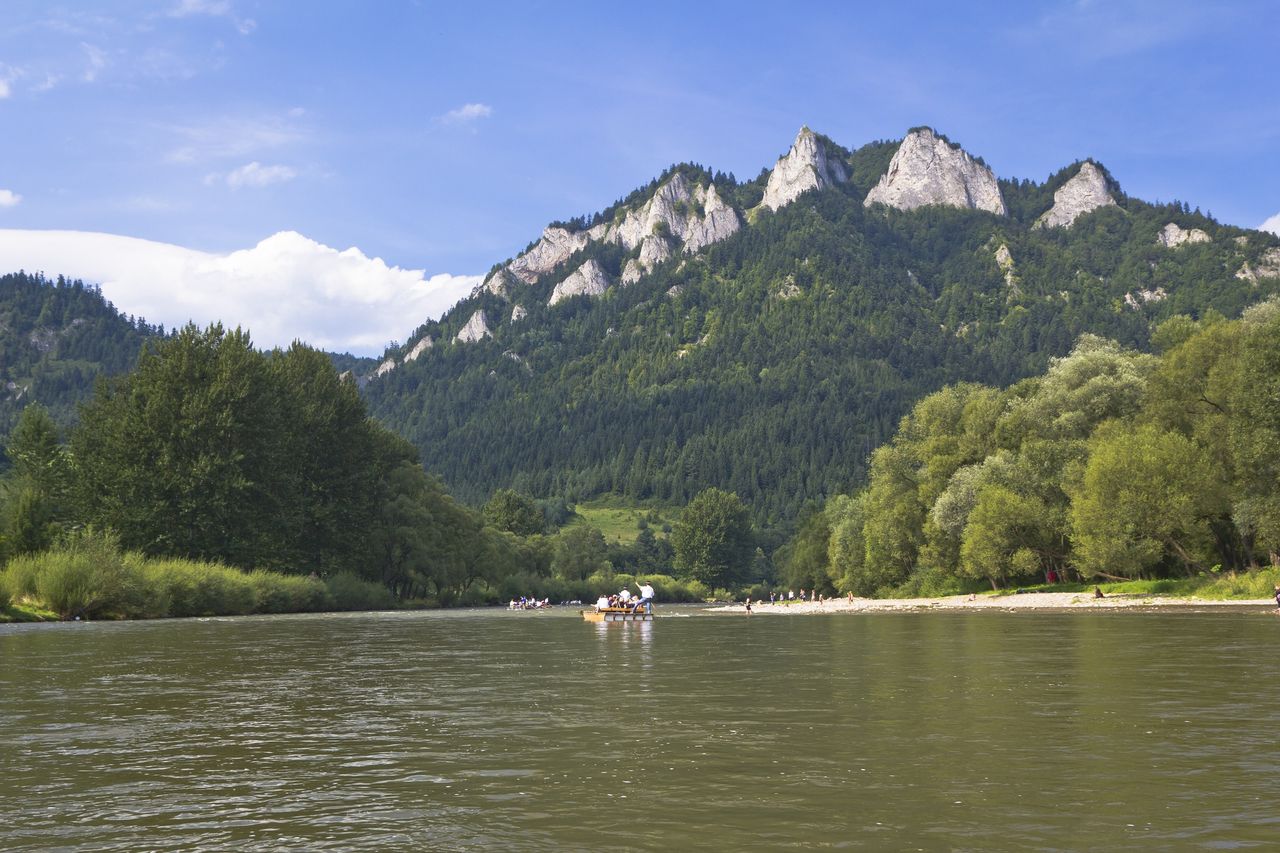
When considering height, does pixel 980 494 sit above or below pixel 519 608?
above

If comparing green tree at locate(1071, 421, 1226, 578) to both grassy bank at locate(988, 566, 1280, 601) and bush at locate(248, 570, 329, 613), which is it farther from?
bush at locate(248, 570, 329, 613)

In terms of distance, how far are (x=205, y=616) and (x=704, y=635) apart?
4201 centimetres

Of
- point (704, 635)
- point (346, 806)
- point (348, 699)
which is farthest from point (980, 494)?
point (346, 806)

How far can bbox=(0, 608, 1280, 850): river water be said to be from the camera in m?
12.5

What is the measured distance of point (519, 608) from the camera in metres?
125

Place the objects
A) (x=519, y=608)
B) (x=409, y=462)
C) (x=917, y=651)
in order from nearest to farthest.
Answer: (x=917, y=651), (x=519, y=608), (x=409, y=462)

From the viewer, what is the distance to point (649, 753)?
17703 mm

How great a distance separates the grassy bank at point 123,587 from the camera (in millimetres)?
63969

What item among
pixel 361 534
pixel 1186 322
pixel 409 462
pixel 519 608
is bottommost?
pixel 519 608

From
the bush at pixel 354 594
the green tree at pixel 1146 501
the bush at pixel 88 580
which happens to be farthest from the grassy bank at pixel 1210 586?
the bush at pixel 88 580

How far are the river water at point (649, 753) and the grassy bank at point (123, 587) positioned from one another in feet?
101

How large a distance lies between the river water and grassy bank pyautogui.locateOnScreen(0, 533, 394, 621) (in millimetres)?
30805

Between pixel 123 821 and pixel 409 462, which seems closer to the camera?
pixel 123 821

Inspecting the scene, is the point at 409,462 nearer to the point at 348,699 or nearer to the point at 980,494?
the point at 980,494
